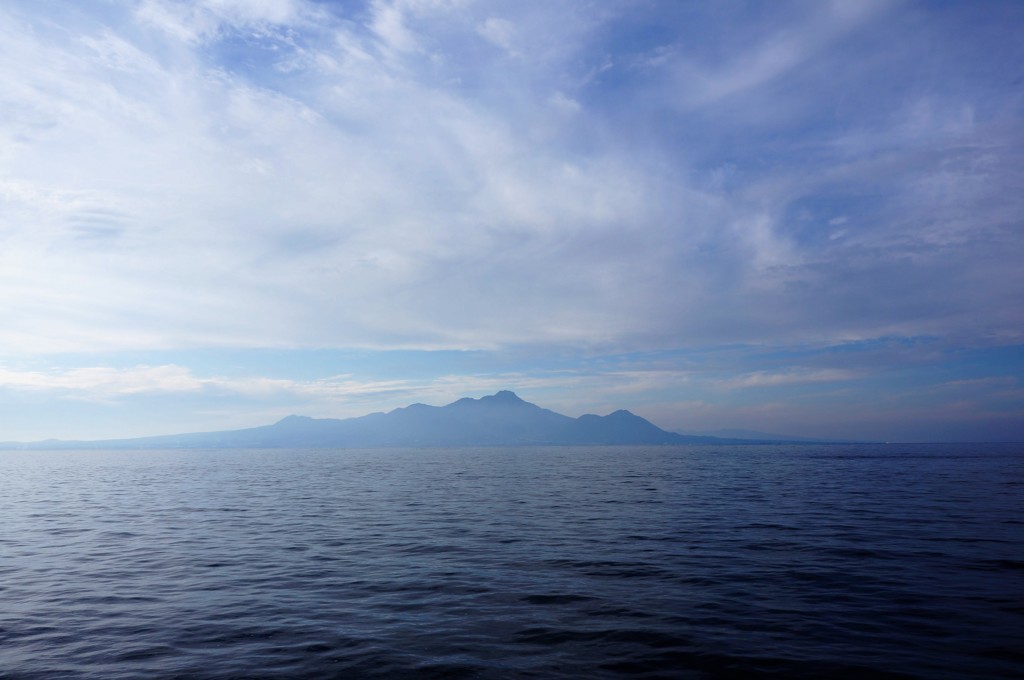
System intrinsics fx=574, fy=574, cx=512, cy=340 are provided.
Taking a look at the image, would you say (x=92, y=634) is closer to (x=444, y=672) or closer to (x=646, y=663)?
(x=444, y=672)

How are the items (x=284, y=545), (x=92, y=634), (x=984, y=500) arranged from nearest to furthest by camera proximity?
(x=92, y=634) < (x=284, y=545) < (x=984, y=500)

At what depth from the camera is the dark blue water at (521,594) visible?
14.0 metres

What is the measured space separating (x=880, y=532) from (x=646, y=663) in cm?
2536

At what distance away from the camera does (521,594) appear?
19641 mm

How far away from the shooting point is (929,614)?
1727 centimetres

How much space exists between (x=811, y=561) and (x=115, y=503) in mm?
58875

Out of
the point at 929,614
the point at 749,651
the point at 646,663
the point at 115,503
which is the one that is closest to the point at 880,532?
the point at 929,614

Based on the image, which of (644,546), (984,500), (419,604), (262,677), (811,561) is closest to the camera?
(262,677)

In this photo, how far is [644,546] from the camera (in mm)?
28281

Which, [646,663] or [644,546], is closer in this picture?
[646,663]

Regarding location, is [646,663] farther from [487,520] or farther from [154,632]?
[487,520]

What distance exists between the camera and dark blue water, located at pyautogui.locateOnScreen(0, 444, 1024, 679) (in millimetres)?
13992

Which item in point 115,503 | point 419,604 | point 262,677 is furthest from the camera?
point 115,503

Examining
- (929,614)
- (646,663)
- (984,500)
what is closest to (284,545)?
(646,663)
